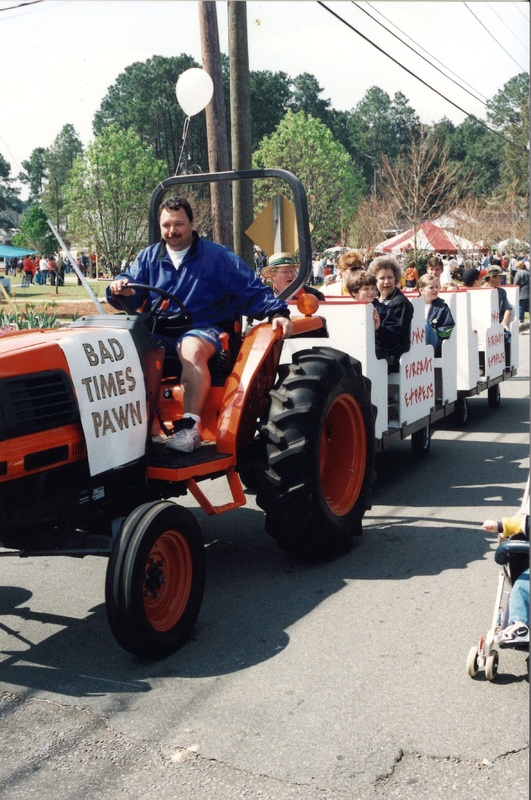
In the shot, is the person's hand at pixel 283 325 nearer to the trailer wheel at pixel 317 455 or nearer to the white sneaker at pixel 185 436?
the trailer wheel at pixel 317 455

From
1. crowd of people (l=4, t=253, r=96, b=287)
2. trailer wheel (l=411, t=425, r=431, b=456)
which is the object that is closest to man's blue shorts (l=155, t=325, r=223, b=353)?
trailer wheel (l=411, t=425, r=431, b=456)

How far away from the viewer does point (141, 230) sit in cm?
3372

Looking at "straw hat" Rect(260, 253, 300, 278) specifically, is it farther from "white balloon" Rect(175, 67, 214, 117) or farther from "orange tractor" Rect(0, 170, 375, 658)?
"orange tractor" Rect(0, 170, 375, 658)

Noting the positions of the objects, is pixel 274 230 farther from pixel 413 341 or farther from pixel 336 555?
pixel 336 555

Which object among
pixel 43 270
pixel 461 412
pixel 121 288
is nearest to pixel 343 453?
pixel 121 288

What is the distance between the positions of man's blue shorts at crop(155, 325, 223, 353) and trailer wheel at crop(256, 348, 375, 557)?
18.3 inches

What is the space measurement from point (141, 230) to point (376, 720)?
3129 cm

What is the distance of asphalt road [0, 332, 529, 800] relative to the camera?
3.30 meters

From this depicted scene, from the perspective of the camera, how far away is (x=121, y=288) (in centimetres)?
508

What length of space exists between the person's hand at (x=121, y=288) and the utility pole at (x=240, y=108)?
226 inches

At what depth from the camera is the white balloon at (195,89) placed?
7879mm

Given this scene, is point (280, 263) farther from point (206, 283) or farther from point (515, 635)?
point (515, 635)

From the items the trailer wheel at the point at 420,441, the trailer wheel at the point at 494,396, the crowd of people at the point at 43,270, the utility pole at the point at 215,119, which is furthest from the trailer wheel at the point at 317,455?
the crowd of people at the point at 43,270

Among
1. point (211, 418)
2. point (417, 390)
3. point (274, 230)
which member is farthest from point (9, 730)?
point (274, 230)
